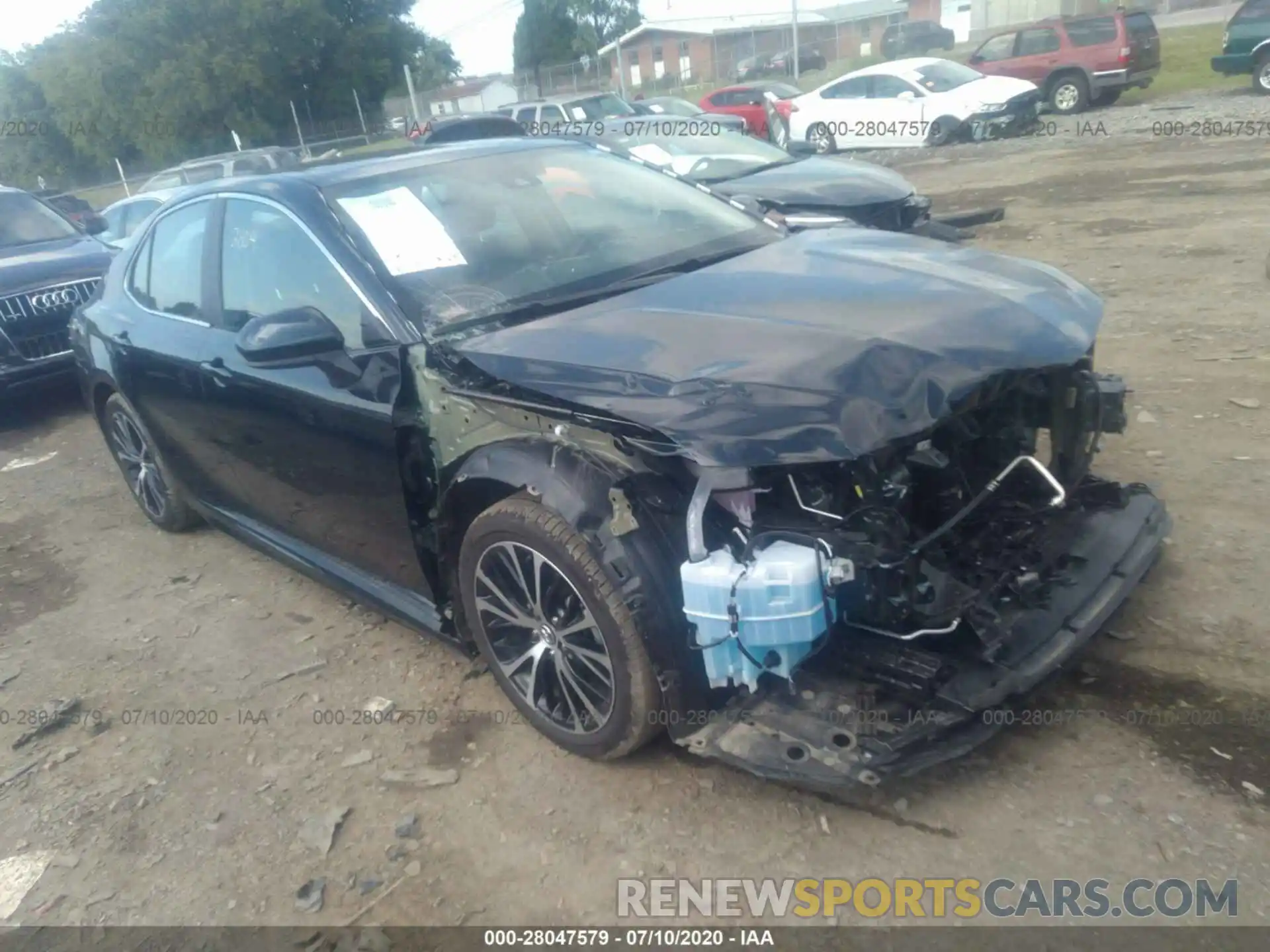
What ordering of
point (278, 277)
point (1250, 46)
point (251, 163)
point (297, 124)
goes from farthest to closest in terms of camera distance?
point (297, 124)
point (251, 163)
point (1250, 46)
point (278, 277)

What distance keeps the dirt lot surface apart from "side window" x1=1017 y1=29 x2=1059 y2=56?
16188 mm

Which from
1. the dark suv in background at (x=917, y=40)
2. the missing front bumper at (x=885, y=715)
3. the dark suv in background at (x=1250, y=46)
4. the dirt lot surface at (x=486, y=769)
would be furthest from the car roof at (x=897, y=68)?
the dark suv in background at (x=917, y=40)

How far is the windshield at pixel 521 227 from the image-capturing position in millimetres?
3258

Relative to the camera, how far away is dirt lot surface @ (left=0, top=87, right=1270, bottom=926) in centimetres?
255

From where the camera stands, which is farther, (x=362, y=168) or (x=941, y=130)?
(x=941, y=130)

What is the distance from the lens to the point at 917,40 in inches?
1503

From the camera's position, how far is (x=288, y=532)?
13.3ft

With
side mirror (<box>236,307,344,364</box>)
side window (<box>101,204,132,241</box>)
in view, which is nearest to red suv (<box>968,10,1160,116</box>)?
side window (<box>101,204,132,241</box>)

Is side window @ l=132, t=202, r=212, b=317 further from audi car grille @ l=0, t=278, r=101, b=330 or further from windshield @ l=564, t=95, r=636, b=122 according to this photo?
windshield @ l=564, t=95, r=636, b=122

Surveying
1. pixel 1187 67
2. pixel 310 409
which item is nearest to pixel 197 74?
pixel 1187 67

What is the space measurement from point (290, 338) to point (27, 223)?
7.01m

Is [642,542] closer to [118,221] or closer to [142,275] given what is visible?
[142,275]

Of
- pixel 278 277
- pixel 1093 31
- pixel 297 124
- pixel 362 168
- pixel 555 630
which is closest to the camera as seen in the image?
pixel 555 630

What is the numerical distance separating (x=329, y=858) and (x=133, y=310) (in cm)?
292
